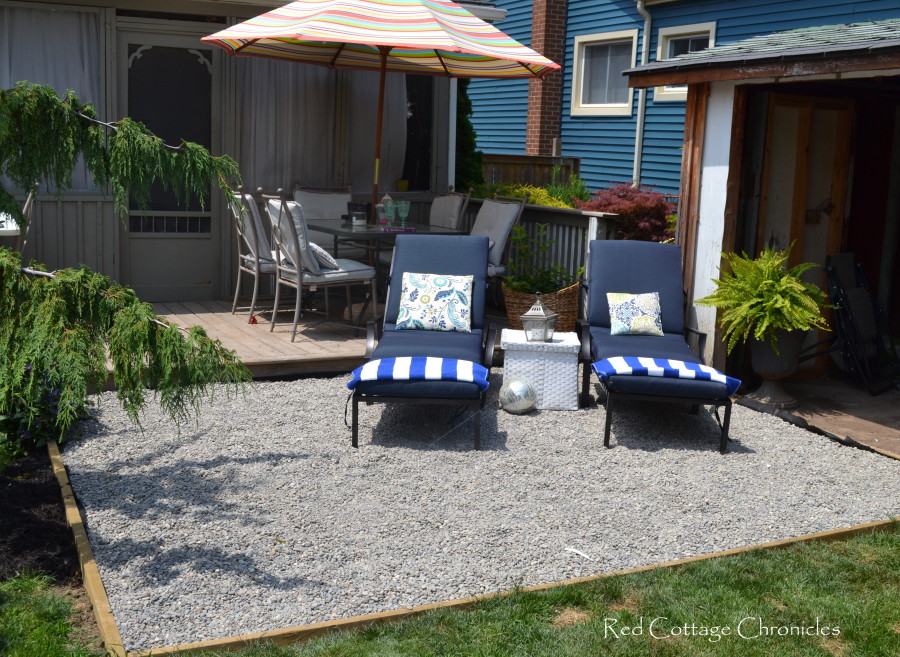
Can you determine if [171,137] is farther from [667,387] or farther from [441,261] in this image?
[667,387]

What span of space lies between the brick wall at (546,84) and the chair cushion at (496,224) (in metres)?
6.86

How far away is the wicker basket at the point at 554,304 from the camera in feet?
24.1

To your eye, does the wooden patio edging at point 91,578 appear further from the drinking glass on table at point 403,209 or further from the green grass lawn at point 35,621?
the drinking glass on table at point 403,209

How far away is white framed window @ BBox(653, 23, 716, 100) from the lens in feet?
40.4

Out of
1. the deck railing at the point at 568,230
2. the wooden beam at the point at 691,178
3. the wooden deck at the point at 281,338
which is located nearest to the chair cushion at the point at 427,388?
Answer: the wooden deck at the point at 281,338

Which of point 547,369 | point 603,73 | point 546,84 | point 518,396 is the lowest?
point 518,396

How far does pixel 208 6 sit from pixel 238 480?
4.78 meters

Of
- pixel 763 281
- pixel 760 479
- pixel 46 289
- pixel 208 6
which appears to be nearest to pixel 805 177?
pixel 763 281

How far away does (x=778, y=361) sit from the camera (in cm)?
645

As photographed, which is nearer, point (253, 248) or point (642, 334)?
point (642, 334)

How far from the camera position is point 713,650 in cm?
329

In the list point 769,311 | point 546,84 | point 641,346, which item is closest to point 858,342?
point 769,311

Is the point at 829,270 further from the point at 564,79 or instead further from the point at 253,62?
the point at 564,79

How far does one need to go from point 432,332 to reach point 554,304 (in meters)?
1.32
